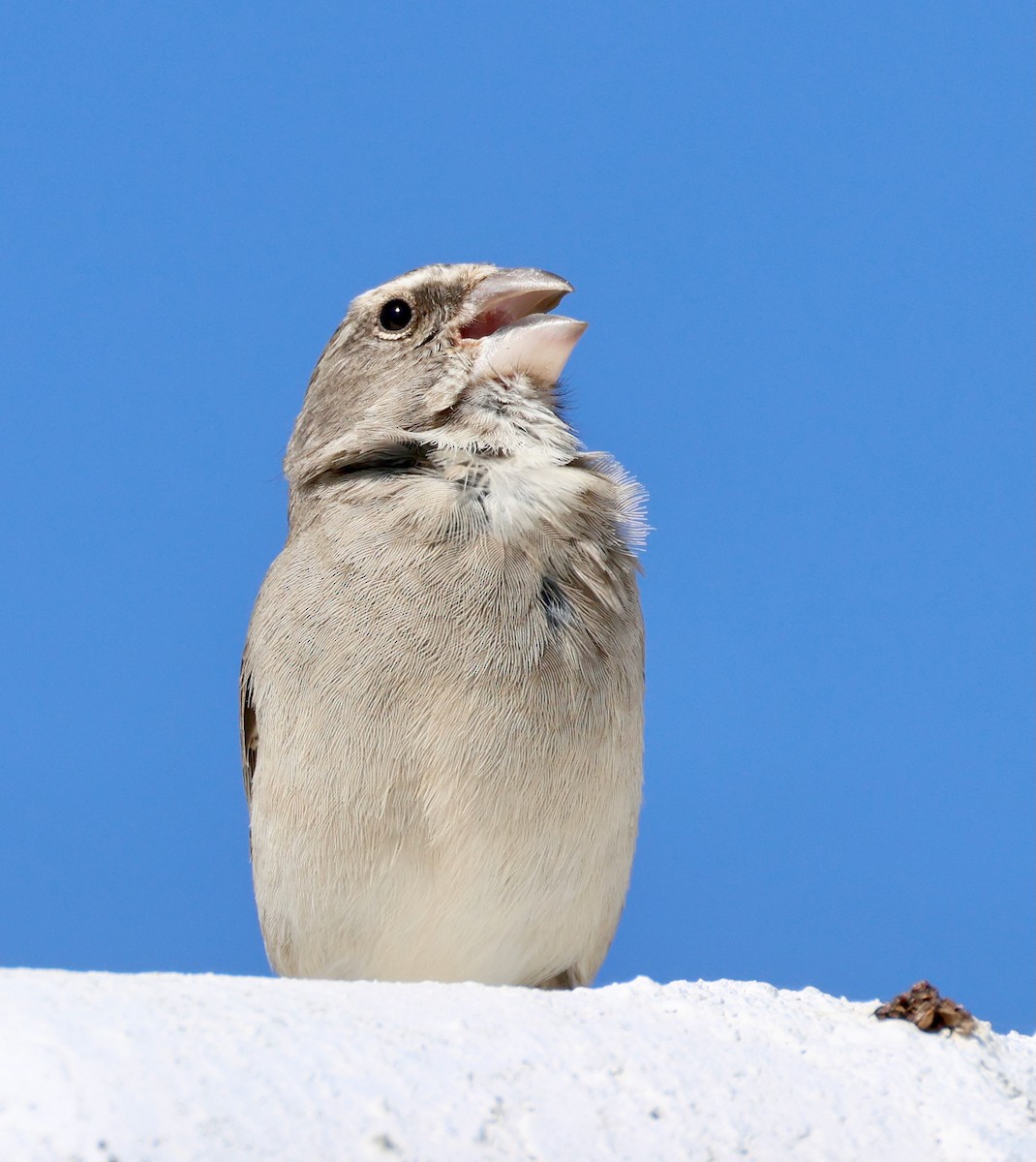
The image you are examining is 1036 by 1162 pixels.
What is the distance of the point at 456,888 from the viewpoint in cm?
409

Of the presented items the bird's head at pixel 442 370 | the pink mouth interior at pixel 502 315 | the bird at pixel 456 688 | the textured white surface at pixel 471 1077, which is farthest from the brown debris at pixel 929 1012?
the pink mouth interior at pixel 502 315

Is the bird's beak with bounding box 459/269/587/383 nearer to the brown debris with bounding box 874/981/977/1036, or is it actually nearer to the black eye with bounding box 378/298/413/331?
the black eye with bounding box 378/298/413/331

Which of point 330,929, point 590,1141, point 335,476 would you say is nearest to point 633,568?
point 335,476

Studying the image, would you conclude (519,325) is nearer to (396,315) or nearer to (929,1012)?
(396,315)

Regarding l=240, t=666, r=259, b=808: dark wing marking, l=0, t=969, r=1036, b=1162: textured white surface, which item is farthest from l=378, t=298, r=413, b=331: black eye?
l=0, t=969, r=1036, b=1162: textured white surface

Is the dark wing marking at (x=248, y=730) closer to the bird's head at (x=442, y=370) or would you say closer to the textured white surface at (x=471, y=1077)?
the bird's head at (x=442, y=370)

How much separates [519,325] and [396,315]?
0.50m

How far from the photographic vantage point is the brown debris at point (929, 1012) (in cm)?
335

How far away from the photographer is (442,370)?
185 inches

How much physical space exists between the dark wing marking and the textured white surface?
5.73 feet

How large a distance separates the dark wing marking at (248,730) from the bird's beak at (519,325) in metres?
1.33

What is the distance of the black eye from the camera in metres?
4.91

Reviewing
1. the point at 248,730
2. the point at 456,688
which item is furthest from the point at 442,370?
the point at 248,730

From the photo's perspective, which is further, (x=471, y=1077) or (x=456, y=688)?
(x=456, y=688)
